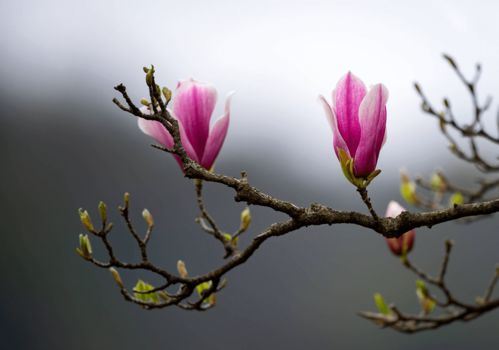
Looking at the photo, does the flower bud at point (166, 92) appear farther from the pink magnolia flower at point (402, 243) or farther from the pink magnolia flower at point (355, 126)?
the pink magnolia flower at point (402, 243)

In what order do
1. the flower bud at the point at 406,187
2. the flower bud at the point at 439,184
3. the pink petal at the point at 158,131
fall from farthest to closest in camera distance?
1. the flower bud at the point at 439,184
2. the flower bud at the point at 406,187
3. the pink petal at the point at 158,131

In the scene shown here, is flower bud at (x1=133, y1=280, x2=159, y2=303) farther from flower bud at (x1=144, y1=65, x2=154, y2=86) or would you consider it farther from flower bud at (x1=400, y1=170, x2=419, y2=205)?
flower bud at (x1=400, y1=170, x2=419, y2=205)

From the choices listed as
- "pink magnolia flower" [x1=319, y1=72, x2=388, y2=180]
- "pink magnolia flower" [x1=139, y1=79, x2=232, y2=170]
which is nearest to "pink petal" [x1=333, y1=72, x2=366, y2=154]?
→ "pink magnolia flower" [x1=319, y1=72, x2=388, y2=180]

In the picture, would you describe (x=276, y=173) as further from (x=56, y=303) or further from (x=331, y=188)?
(x=56, y=303)

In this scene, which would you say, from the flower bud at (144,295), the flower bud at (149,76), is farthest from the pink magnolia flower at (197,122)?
the flower bud at (144,295)

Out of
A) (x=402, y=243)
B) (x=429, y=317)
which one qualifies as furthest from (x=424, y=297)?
(x=402, y=243)
